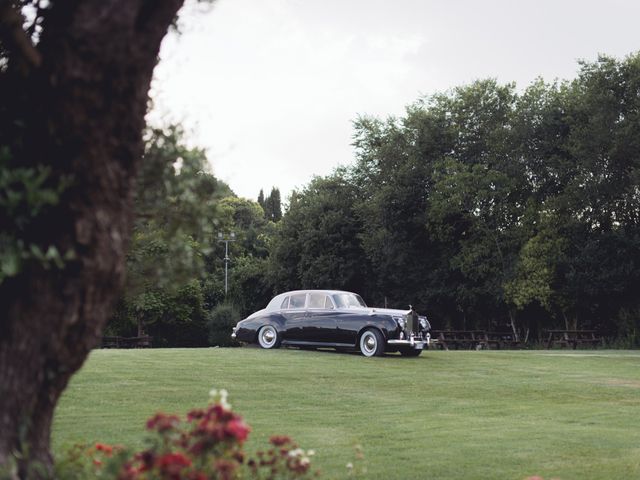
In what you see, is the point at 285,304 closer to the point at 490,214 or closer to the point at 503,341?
the point at 503,341

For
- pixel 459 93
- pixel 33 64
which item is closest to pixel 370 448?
pixel 33 64

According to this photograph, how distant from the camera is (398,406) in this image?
14.9m

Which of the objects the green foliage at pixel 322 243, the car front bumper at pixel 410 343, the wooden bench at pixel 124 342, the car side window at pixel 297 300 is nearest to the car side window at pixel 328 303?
the car side window at pixel 297 300

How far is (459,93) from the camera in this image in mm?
52406

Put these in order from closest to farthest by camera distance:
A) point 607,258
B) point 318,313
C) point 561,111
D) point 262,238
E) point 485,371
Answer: point 485,371, point 318,313, point 607,258, point 561,111, point 262,238

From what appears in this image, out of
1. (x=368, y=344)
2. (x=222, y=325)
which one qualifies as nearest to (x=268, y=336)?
(x=368, y=344)

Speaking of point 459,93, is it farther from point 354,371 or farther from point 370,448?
point 370,448

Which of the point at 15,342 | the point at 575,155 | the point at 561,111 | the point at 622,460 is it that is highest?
the point at 561,111

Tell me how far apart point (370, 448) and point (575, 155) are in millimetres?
35960

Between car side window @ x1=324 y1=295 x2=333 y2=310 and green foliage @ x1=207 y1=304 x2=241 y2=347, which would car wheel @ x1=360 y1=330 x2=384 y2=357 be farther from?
green foliage @ x1=207 y1=304 x2=241 y2=347

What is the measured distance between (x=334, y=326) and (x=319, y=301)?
0.94m

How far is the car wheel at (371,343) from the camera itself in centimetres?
2347

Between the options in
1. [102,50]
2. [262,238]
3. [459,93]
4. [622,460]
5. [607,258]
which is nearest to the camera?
[102,50]

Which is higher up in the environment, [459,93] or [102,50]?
[459,93]
